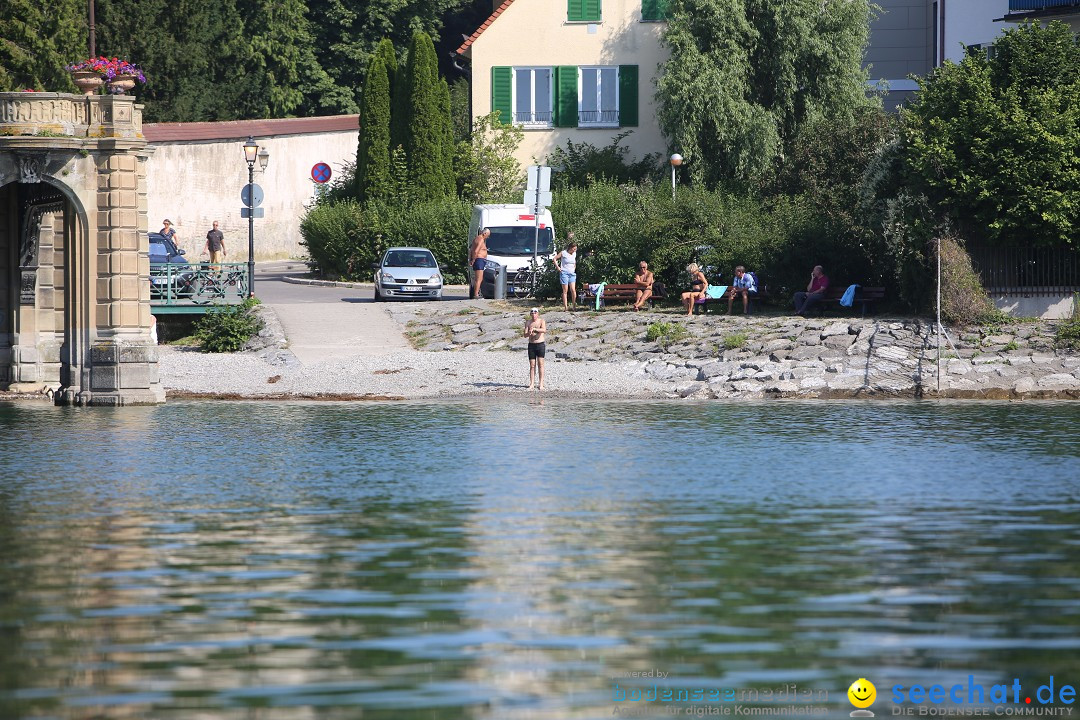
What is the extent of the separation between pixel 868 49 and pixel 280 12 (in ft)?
88.2

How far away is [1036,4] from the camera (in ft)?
144

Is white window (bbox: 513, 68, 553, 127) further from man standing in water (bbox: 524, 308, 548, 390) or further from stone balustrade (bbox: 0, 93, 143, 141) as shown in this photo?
stone balustrade (bbox: 0, 93, 143, 141)

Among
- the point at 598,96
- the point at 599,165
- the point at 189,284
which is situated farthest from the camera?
the point at 598,96

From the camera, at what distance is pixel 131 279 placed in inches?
1177

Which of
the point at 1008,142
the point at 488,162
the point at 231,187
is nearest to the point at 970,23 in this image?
the point at 1008,142

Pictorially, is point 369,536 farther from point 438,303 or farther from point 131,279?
point 438,303

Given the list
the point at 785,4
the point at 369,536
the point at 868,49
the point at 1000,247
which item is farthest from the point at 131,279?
the point at 868,49

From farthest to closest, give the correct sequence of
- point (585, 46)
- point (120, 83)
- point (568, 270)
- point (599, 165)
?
point (585, 46)
point (599, 165)
point (568, 270)
point (120, 83)

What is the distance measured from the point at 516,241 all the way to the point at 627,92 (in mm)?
11624

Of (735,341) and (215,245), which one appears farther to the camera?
(215,245)

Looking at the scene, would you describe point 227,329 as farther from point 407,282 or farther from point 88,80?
point 88,80

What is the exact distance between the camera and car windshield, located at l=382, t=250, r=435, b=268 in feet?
143

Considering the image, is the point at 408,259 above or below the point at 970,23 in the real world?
below

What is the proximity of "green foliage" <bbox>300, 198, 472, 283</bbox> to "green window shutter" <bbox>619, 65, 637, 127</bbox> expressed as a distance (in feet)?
23.2
